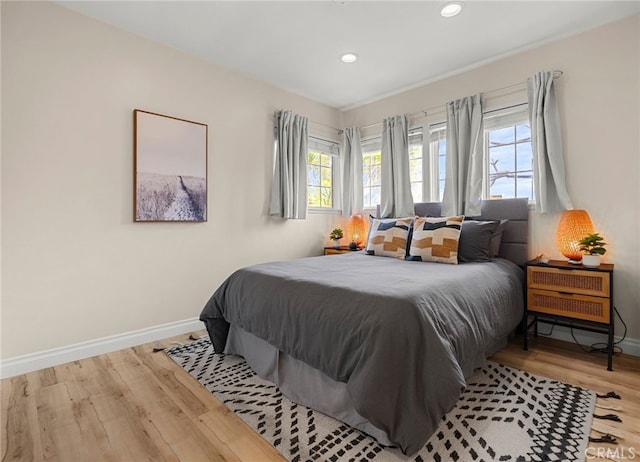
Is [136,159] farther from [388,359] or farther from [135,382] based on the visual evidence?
[388,359]

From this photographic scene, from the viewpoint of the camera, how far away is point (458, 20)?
2562 mm

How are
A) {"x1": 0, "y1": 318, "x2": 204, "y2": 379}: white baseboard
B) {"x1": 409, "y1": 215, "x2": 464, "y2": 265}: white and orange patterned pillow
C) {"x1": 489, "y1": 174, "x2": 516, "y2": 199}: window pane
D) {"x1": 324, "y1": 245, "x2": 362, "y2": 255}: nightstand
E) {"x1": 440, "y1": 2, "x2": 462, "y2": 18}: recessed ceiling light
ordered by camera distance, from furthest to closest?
{"x1": 324, "y1": 245, "x2": 362, "y2": 255}: nightstand < {"x1": 489, "y1": 174, "x2": 516, "y2": 199}: window pane < {"x1": 409, "y1": 215, "x2": 464, "y2": 265}: white and orange patterned pillow < {"x1": 440, "y1": 2, "x2": 462, "y2": 18}: recessed ceiling light < {"x1": 0, "y1": 318, "x2": 204, "y2": 379}: white baseboard

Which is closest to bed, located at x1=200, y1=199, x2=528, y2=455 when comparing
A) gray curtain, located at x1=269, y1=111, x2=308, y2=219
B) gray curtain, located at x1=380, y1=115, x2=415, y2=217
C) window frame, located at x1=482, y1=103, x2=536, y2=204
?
window frame, located at x1=482, y1=103, x2=536, y2=204

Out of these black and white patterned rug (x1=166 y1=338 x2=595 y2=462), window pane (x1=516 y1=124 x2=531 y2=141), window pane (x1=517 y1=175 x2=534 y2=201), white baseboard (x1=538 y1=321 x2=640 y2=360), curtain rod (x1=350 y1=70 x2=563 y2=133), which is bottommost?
black and white patterned rug (x1=166 y1=338 x2=595 y2=462)

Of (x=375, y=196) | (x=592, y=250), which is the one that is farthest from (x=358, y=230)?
(x=592, y=250)

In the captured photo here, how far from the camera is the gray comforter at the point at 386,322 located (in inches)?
53.9

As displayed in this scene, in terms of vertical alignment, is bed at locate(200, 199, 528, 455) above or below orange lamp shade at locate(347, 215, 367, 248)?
below

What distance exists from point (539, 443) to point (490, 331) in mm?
616

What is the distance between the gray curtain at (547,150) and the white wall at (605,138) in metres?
0.09

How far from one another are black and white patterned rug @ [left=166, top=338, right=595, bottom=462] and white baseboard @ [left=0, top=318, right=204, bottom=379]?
920mm

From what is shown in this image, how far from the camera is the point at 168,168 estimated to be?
9.64 feet

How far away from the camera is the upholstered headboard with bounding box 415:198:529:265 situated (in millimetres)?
2924

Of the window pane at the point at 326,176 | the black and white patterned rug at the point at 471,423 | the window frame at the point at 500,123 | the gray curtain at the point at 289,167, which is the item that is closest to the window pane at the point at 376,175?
the window pane at the point at 326,176

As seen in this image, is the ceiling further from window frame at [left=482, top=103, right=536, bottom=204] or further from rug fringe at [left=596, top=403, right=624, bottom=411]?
rug fringe at [left=596, top=403, right=624, bottom=411]
